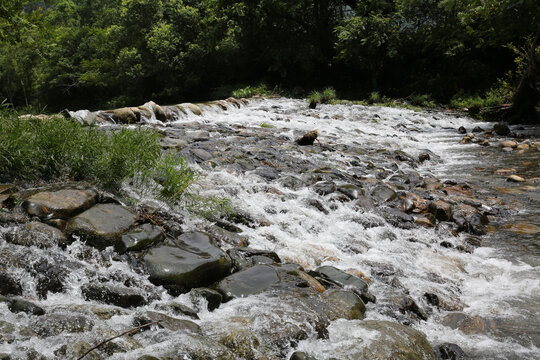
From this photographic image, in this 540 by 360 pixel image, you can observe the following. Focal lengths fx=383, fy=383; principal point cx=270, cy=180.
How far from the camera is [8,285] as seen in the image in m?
2.48

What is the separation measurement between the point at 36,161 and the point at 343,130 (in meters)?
8.87

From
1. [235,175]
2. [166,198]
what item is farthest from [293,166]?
[166,198]

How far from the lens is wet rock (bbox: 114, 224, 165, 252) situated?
3158 millimetres

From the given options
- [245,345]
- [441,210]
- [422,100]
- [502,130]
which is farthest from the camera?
[422,100]

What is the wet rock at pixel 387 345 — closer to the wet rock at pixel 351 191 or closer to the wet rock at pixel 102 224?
the wet rock at pixel 102 224

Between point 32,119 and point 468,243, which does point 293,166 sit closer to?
point 468,243

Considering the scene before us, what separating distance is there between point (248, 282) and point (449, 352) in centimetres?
151

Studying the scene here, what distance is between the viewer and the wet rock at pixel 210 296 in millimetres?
2791

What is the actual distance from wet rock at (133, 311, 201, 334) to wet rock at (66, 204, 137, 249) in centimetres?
96

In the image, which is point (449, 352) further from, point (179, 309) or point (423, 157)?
point (423, 157)

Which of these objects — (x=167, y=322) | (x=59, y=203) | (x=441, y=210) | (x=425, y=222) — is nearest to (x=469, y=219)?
(x=441, y=210)

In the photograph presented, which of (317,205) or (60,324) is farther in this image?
(317,205)

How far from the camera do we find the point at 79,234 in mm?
3119

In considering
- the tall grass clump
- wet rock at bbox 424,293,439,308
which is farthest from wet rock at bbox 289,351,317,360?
the tall grass clump
